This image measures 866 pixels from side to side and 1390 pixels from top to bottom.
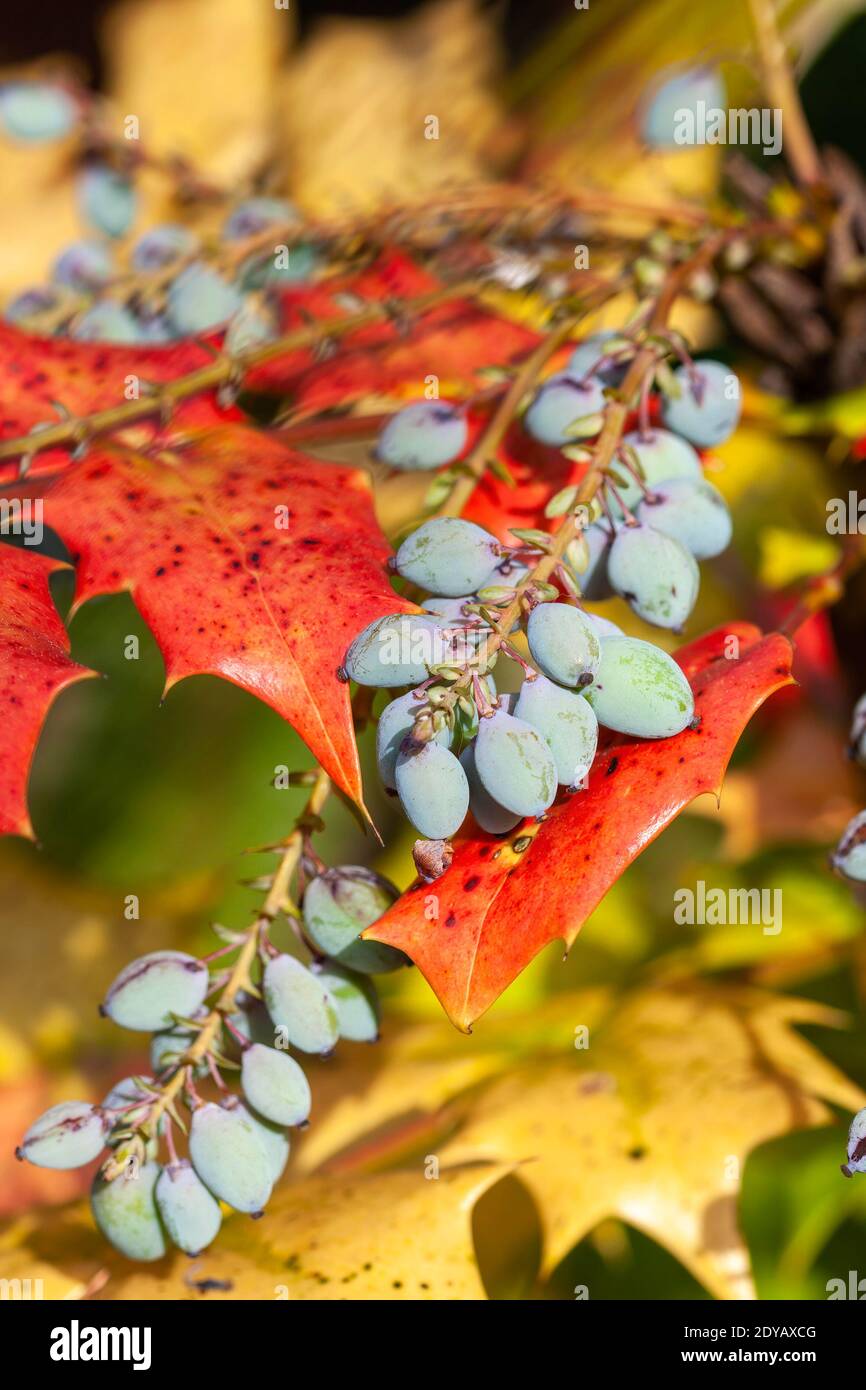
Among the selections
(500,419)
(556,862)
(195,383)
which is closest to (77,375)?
(195,383)

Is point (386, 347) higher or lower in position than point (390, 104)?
lower

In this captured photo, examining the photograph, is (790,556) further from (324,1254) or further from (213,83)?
(213,83)

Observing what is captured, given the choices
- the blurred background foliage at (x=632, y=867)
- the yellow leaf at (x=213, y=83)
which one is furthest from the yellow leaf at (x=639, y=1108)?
the yellow leaf at (x=213, y=83)

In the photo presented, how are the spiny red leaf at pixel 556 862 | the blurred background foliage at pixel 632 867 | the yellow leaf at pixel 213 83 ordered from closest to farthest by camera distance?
the spiny red leaf at pixel 556 862 < the blurred background foliage at pixel 632 867 < the yellow leaf at pixel 213 83

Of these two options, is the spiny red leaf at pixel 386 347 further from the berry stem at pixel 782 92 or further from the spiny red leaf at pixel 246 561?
the berry stem at pixel 782 92

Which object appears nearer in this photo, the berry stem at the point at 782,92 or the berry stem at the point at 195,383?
the berry stem at the point at 195,383
